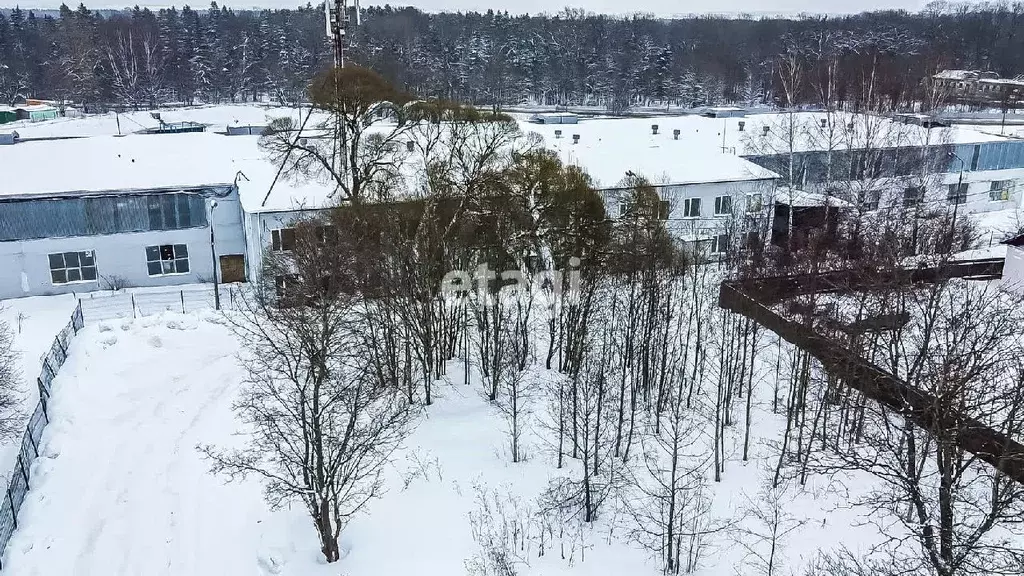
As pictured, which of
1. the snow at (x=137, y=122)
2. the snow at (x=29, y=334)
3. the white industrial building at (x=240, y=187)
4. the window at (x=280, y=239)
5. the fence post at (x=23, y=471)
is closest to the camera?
the fence post at (x=23, y=471)

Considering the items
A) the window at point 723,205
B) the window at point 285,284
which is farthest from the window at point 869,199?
the window at point 285,284

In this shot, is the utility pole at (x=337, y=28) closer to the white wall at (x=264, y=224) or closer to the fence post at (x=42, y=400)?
the white wall at (x=264, y=224)

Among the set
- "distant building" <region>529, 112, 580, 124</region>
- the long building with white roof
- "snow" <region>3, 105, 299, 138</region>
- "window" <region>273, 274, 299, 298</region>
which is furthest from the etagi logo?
"snow" <region>3, 105, 299, 138</region>

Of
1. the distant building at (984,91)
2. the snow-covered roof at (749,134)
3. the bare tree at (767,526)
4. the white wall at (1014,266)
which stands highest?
the distant building at (984,91)

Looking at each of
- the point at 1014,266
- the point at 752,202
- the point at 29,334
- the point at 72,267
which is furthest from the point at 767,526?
the point at 72,267

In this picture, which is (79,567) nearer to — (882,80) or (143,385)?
(143,385)

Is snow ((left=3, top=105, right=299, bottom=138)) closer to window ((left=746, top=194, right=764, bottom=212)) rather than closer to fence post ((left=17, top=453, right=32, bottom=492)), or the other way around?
window ((left=746, top=194, right=764, bottom=212))
